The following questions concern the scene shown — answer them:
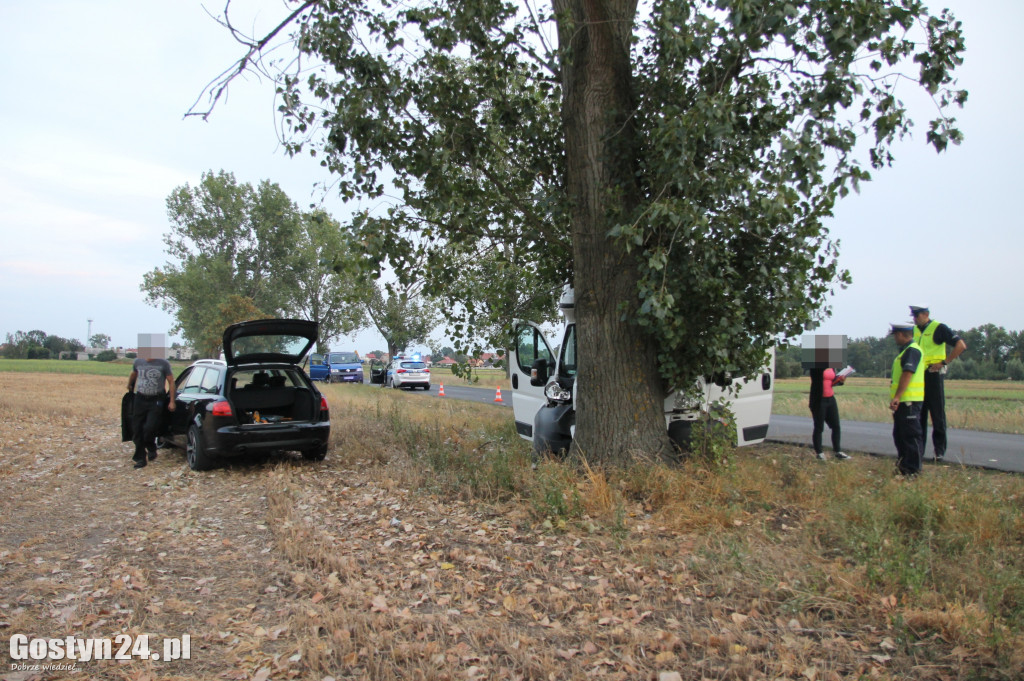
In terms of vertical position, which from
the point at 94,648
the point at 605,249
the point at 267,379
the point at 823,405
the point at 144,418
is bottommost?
the point at 94,648

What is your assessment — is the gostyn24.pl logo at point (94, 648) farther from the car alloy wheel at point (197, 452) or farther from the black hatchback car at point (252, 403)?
the car alloy wheel at point (197, 452)

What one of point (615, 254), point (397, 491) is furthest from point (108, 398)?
point (615, 254)

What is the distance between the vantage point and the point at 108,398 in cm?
2344

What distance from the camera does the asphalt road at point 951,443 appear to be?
8508 mm

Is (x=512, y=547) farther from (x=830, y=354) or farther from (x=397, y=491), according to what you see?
(x=830, y=354)

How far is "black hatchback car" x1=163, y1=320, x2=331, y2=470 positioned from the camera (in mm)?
8531

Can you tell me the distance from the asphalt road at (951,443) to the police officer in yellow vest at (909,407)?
4.24 ft

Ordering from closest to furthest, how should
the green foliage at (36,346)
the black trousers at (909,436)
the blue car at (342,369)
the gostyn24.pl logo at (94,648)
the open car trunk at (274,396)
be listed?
the gostyn24.pl logo at (94,648) < the black trousers at (909,436) < the open car trunk at (274,396) < the blue car at (342,369) < the green foliage at (36,346)

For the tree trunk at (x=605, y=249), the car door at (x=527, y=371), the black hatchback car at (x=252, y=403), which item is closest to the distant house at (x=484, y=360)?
the car door at (x=527, y=371)

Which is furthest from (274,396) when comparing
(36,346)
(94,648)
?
(36,346)

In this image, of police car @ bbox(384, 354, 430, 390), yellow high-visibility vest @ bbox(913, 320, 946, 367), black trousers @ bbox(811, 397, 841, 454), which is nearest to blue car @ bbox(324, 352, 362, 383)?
police car @ bbox(384, 354, 430, 390)

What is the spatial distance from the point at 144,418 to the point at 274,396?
69.1 inches

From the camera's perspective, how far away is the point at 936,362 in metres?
7.61

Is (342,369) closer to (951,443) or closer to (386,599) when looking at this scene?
(951,443)
